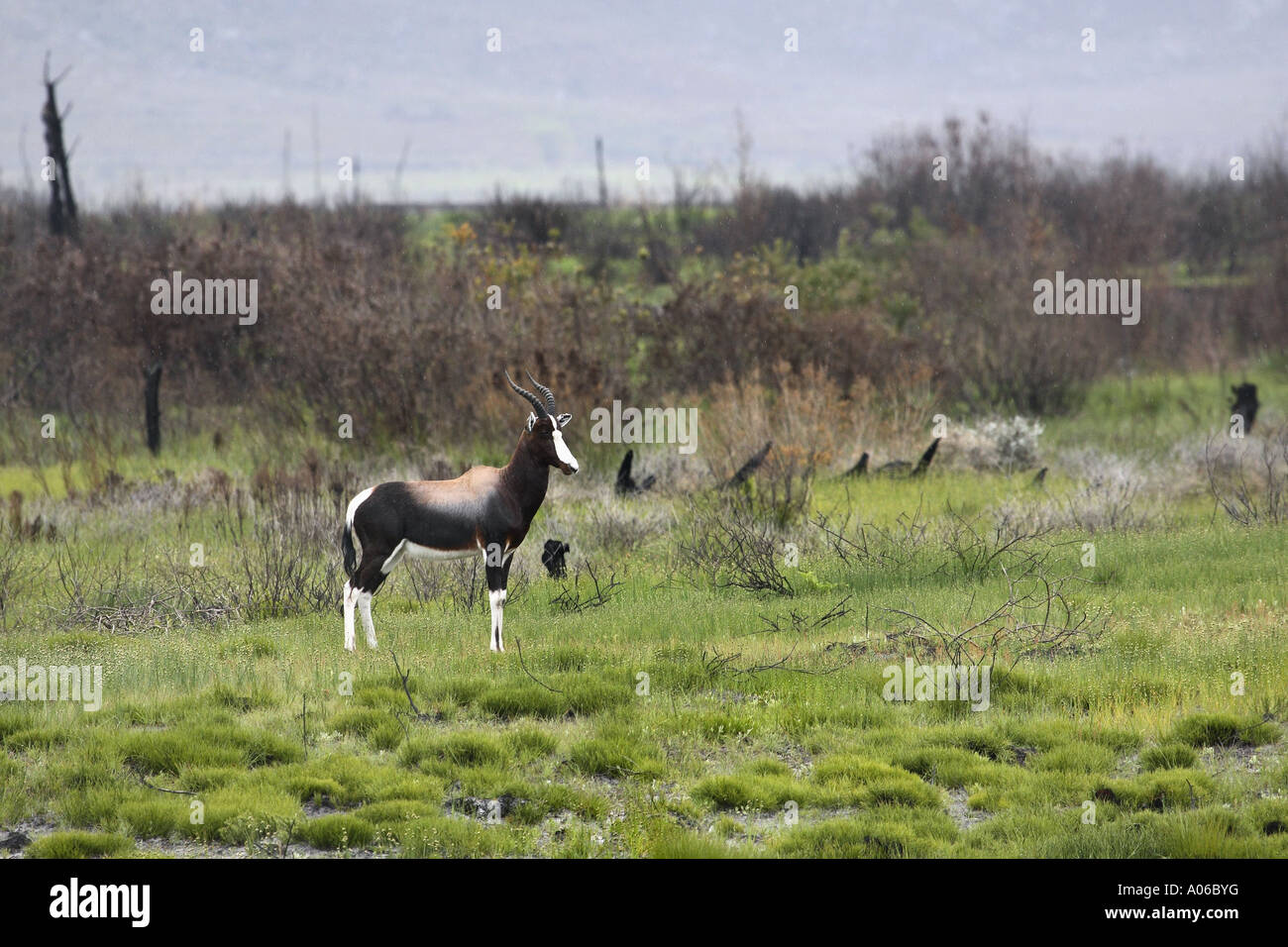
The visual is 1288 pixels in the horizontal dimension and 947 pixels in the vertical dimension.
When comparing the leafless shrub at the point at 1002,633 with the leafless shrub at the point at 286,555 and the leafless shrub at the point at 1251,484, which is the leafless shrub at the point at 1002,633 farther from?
the leafless shrub at the point at 286,555

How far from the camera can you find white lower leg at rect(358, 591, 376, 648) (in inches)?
348

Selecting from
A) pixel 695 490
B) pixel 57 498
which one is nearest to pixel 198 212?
pixel 57 498

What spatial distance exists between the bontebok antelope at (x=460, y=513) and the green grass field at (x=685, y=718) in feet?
2.45

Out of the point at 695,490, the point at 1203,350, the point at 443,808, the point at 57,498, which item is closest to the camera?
the point at 443,808

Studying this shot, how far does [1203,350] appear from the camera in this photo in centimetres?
3195

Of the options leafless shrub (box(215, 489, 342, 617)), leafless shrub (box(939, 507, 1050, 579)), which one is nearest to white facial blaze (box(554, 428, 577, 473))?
leafless shrub (box(215, 489, 342, 617))

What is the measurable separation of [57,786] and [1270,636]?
803cm

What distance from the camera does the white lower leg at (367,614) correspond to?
29.0 ft

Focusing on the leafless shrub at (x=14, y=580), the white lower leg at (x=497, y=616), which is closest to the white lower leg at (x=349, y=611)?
the white lower leg at (x=497, y=616)

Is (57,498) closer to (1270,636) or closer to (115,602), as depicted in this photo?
(115,602)

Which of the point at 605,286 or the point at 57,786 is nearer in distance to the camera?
the point at 57,786

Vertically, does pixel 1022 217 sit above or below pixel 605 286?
above
